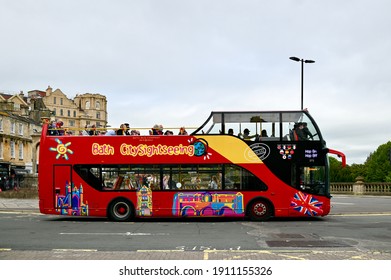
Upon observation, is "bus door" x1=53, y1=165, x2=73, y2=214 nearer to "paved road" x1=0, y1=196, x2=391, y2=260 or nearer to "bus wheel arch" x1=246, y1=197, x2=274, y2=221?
"paved road" x1=0, y1=196, x2=391, y2=260

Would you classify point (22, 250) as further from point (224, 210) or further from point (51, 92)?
point (51, 92)

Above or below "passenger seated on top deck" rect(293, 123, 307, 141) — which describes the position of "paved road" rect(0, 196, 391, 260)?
below

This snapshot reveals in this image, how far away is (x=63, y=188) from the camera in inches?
712

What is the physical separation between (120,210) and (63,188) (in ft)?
8.10

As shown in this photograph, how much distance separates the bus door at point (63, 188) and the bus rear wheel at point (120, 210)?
169 cm

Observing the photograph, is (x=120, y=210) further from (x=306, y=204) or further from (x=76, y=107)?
(x=76, y=107)

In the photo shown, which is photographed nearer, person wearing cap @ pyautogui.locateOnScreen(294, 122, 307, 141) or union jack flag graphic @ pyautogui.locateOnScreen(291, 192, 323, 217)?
union jack flag graphic @ pyautogui.locateOnScreen(291, 192, 323, 217)

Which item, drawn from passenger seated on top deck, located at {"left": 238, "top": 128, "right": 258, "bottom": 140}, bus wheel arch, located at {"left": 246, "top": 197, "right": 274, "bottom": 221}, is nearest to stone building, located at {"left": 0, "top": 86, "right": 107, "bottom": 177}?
passenger seated on top deck, located at {"left": 238, "top": 128, "right": 258, "bottom": 140}

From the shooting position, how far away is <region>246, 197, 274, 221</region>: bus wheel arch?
58.1 ft

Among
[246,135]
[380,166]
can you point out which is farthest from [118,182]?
[380,166]

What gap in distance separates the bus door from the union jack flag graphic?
8.96m

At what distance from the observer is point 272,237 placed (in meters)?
12.9

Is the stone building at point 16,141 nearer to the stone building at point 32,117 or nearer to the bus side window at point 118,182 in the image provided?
the stone building at point 32,117

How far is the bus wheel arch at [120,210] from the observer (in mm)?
17922
